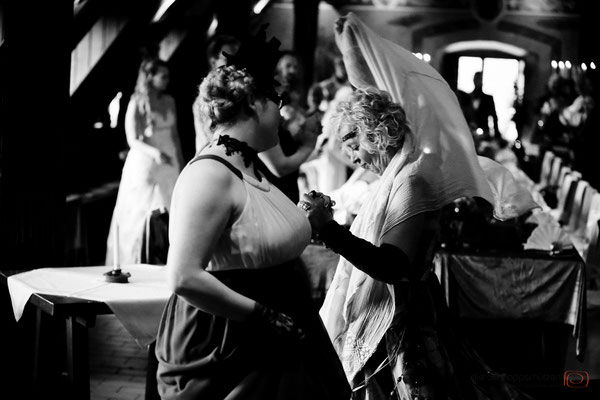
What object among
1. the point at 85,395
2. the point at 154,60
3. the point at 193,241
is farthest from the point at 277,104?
the point at 154,60

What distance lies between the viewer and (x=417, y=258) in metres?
2.80

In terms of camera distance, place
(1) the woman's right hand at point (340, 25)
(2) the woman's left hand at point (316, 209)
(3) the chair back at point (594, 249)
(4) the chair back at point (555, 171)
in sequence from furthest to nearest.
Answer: (4) the chair back at point (555, 171)
(3) the chair back at point (594, 249)
(1) the woman's right hand at point (340, 25)
(2) the woman's left hand at point (316, 209)

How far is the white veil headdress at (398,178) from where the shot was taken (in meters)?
2.83

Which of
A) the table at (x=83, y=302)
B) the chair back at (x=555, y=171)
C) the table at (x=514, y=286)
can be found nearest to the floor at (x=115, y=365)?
the table at (x=83, y=302)

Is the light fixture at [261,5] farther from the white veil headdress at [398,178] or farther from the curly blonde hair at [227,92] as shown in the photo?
the curly blonde hair at [227,92]

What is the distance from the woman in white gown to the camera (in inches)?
267

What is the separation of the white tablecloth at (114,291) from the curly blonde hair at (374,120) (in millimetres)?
866

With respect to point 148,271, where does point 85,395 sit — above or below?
below

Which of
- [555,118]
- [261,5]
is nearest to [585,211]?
[555,118]

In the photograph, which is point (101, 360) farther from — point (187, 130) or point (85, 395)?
point (187, 130)

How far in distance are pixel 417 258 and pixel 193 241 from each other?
1.12m

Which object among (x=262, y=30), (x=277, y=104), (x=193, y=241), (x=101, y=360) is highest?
(x=262, y=30)

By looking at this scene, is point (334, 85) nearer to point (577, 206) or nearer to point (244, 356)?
point (577, 206)

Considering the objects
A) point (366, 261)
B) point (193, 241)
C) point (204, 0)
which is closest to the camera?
point (193, 241)
